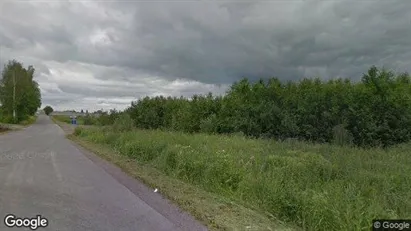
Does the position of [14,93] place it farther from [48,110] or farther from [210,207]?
[48,110]

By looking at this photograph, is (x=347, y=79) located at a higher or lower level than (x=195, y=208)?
higher

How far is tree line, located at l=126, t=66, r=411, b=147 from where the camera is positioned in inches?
830

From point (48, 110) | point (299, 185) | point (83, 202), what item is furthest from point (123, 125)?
point (48, 110)

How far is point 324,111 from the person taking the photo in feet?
72.0

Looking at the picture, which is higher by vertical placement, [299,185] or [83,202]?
[299,185]

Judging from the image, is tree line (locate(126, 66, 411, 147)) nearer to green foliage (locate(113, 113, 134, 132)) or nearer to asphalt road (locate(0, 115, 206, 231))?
green foliage (locate(113, 113, 134, 132))

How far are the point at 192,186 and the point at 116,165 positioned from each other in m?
4.85

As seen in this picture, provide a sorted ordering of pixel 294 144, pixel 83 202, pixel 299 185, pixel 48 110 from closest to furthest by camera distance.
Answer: pixel 83 202 → pixel 299 185 → pixel 294 144 → pixel 48 110

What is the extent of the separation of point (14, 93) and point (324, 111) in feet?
183

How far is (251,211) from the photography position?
6504 mm

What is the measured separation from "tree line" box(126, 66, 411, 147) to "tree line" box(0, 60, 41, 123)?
45.3 m

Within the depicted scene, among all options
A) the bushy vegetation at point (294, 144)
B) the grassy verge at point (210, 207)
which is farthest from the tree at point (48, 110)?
the grassy verge at point (210, 207)

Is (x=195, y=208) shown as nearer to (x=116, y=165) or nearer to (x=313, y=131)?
(x=116, y=165)

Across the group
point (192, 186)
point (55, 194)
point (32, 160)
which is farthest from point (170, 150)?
point (32, 160)
